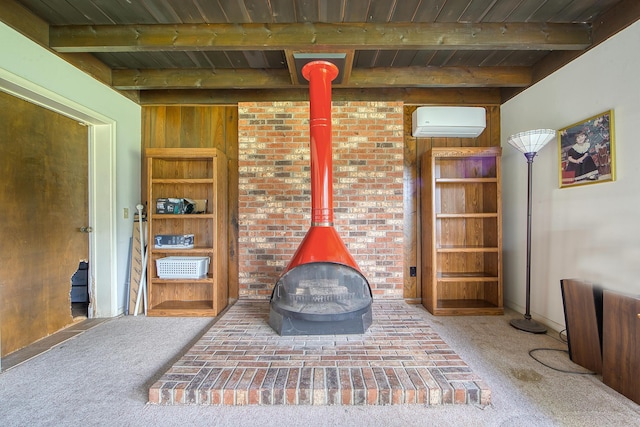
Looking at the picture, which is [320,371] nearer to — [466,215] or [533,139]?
[466,215]

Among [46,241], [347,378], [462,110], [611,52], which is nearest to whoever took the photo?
[347,378]

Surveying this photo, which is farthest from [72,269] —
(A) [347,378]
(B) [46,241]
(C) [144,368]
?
(A) [347,378]

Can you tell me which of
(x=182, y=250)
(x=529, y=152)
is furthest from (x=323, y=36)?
(x=182, y=250)

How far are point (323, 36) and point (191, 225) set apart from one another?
2184mm

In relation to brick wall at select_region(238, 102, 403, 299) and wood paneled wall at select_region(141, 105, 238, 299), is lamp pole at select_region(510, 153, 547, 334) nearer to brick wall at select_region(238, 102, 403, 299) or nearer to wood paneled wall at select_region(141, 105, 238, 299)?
brick wall at select_region(238, 102, 403, 299)

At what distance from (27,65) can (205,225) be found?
1725 millimetres

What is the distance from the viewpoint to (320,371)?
154 cm

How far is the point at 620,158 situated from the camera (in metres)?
1.76

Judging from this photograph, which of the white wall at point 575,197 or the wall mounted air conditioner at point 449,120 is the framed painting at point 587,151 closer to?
the white wall at point 575,197

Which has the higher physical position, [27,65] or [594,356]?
[27,65]

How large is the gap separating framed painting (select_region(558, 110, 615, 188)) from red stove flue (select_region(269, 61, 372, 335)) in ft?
5.97

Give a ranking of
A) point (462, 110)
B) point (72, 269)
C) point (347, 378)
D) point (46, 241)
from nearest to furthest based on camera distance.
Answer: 1. point (347, 378)
2. point (46, 241)
3. point (72, 269)
4. point (462, 110)

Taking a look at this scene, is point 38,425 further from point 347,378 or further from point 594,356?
point 594,356

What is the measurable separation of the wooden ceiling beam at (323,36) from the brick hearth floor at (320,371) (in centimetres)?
215
